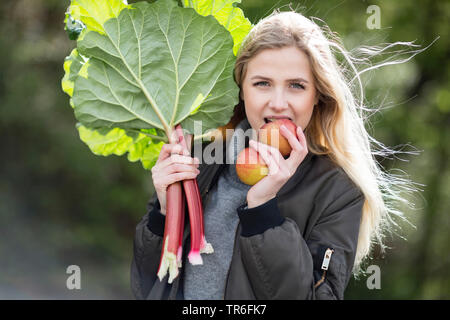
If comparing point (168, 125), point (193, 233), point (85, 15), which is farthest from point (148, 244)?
point (85, 15)

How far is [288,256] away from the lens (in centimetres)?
167

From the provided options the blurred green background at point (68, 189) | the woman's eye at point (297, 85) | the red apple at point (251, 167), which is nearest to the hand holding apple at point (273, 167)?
the red apple at point (251, 167)

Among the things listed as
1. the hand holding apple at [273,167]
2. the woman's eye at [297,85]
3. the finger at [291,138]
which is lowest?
the hand holding apple at [273,167]

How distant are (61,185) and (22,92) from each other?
1282 mm

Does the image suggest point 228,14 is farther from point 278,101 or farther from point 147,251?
point 147,251

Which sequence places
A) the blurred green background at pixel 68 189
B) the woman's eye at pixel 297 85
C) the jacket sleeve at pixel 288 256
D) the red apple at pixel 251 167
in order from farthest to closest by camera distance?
the blurred green background at pixel 68 189 → the woman's eye at pixel 297 85 → the red apple at pixel 251 167 → the jacket sleeve at pixel 288 256

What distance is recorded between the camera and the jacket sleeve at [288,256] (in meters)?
1.67

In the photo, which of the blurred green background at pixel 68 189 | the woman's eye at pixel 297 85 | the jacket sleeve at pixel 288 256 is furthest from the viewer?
the blurred green background at pixel 68 189

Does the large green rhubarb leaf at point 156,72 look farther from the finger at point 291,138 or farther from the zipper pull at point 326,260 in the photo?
the zipper pull at point 326,260

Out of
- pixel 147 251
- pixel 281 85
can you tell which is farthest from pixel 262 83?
pixel 147 251

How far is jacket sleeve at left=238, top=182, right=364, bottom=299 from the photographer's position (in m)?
1.67

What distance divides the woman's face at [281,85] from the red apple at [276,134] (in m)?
0.06

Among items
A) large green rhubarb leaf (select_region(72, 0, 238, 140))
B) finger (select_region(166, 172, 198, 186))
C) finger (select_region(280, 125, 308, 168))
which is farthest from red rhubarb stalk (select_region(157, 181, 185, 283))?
finger (select_region(280, 125, 308, 168))
